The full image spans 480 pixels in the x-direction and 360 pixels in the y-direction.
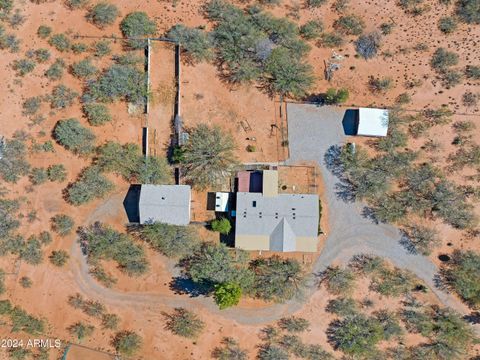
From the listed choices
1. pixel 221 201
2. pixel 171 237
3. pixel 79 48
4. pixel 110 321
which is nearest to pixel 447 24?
pixel 221 201

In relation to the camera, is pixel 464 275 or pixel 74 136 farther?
pixel 74 136

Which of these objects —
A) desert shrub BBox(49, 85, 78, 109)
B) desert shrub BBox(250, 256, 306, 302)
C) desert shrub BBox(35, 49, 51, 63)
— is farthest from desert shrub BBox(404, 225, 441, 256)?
desert shrub BBox(35, 49, 51, 63)

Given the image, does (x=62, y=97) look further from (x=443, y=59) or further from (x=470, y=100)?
(x=470, y=100)

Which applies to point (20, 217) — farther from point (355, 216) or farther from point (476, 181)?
point (476, 181)

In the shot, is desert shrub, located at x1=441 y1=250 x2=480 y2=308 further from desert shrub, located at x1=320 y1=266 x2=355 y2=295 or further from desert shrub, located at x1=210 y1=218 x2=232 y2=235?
desert shrub, located at x1=210 y1=218 x2=232 y2=235

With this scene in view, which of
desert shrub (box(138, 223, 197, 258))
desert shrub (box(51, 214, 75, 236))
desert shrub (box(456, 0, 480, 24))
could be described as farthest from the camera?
desert shrub (box(456, 0, 480, 24))

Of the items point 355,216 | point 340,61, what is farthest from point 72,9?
point 355,216

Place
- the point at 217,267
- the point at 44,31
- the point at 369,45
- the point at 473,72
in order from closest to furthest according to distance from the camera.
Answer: the point at 217,267
the point at 473,72
the point at 369,45
the point at 44,31
